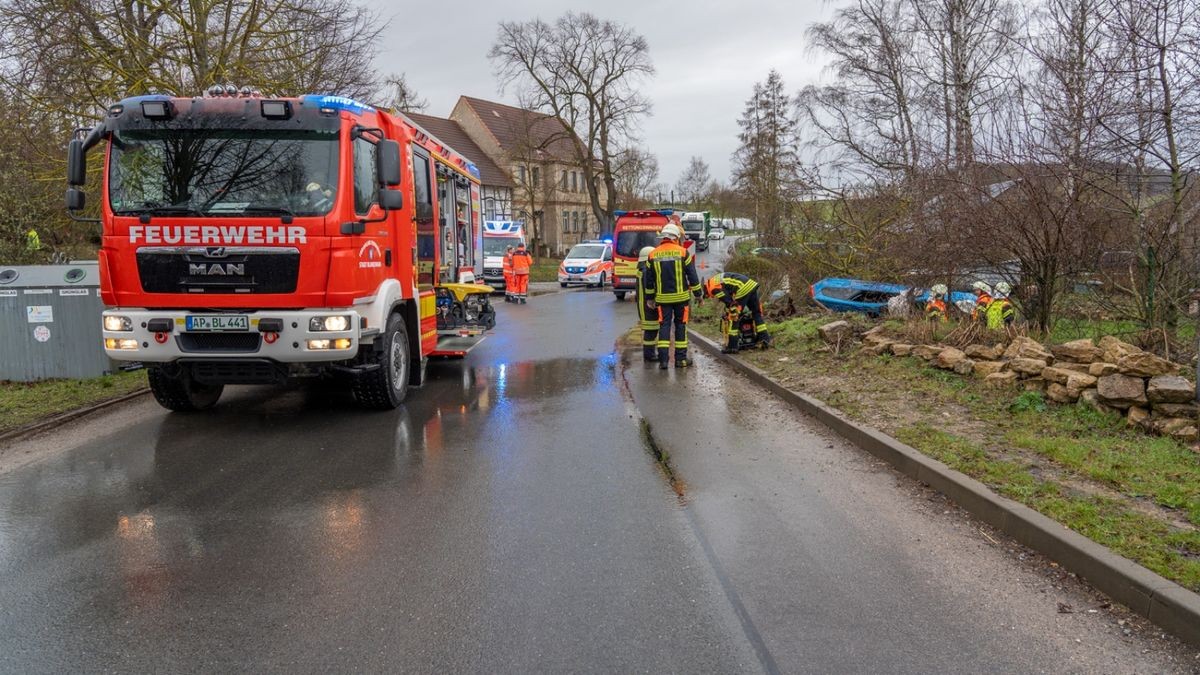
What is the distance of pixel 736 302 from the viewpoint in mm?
11648

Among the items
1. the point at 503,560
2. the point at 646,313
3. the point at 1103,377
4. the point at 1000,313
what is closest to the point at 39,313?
the point at 646,313

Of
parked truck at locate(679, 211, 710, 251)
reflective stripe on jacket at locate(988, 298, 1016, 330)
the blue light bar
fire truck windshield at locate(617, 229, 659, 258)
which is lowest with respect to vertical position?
reflective stripe on jacket at locate(988, 298, 1016, 330)

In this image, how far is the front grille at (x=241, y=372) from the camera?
6902mm

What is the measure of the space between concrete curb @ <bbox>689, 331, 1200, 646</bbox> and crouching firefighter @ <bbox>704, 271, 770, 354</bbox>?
477 cm

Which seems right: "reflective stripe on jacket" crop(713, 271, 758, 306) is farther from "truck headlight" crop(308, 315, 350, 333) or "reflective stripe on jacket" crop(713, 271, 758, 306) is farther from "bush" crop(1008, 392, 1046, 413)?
"truck headlight" crop(308, 315, 350, 333)

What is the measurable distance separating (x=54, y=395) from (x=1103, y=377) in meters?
10.4

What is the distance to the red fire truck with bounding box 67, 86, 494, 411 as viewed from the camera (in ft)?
21.9

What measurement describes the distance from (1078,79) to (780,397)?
4.56 metres

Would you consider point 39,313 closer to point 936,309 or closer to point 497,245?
point 936,309

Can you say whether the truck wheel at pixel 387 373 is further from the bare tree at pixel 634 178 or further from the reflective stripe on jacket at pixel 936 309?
the bare tree at pixel 634 178

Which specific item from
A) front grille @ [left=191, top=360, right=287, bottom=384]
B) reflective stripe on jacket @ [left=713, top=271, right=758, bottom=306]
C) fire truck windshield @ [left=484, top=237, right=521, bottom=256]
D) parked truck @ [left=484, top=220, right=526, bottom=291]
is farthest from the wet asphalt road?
fire truck windshield @ [left=484, top=237, right=521, bottom=256]

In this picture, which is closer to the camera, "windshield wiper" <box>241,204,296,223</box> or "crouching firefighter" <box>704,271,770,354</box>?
"windshield wiper" <box>241,204,296,223</box>

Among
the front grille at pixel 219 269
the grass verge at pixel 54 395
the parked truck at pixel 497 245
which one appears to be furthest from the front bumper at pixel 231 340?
the parked truck at pixel 497 245

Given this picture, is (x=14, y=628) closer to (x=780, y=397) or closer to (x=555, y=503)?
(x=555, y=503)
